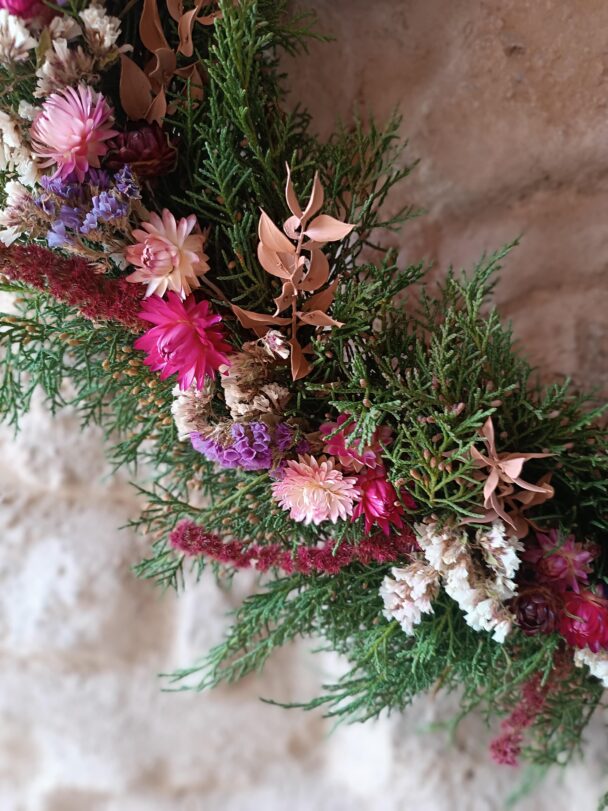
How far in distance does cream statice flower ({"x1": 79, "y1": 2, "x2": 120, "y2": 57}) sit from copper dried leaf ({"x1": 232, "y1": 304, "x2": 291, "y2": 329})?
215mm

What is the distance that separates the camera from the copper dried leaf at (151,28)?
558 mm

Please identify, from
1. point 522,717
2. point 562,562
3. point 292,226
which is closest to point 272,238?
point 292,226

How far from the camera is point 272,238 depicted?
54 cm

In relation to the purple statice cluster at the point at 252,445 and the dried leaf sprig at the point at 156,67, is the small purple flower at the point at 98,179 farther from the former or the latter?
the purple statice cluster at the point at 252,445

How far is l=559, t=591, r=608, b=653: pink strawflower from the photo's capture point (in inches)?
24.0

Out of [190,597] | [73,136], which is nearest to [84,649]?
[190,597]

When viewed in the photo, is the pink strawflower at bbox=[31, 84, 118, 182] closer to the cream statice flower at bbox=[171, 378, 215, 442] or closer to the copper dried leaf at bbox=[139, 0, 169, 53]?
the copper dried leaf at bbox=[139, 0, 169, 53]

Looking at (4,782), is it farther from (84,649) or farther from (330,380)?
(330,380)

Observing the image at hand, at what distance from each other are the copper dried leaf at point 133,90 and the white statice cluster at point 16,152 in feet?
0.28

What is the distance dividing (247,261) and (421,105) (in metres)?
A: 0.36

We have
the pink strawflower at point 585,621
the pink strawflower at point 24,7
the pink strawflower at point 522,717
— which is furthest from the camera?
the pink strawflower at point 522,717

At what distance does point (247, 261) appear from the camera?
1.89ft

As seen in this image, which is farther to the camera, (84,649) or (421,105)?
(84,649)

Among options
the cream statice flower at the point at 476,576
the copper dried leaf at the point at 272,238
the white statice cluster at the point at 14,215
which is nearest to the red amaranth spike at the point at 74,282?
the white statice cluster at the point at 14,215
